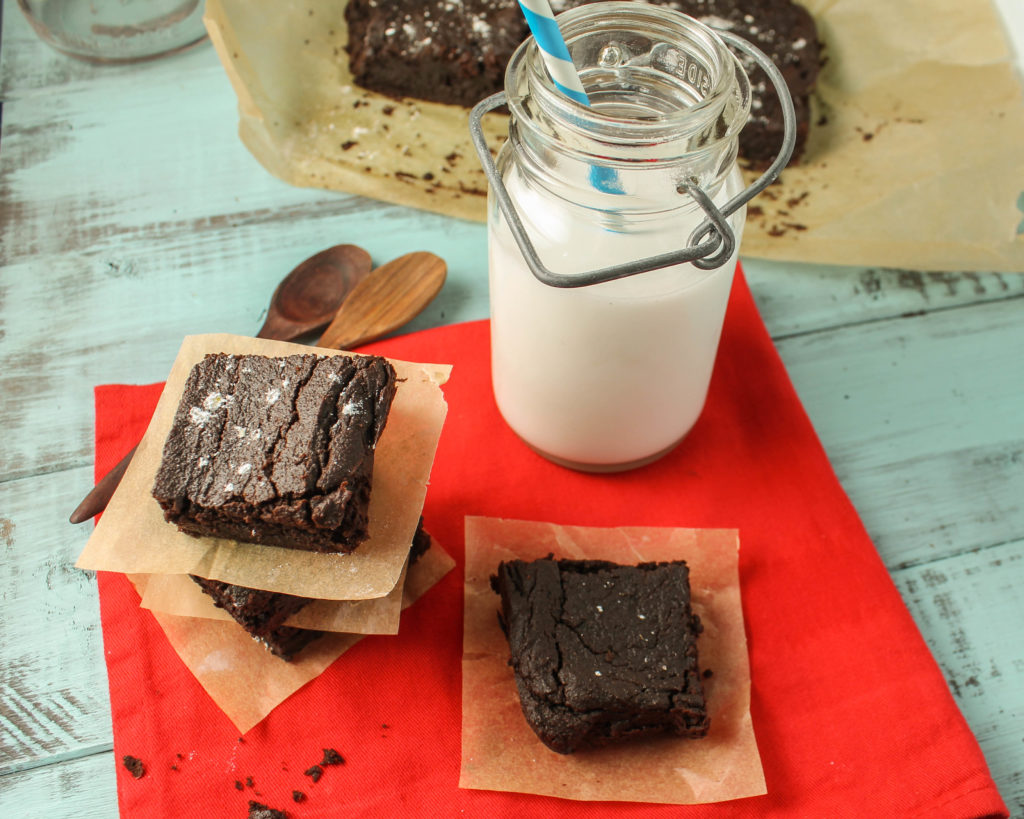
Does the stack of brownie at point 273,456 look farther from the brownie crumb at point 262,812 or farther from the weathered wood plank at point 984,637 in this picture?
the weathered wood plank at point 984,637

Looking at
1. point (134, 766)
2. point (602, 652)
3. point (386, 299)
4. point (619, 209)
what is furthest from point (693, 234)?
point (134, 766)

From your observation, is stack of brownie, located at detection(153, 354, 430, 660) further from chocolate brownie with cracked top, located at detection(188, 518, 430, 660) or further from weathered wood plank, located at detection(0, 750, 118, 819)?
weathered wood plank, located at detection(0, 750, 118, 819)

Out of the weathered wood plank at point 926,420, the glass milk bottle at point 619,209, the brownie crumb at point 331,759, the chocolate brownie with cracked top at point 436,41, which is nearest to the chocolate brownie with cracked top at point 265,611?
the brownie crumb at point 331,759

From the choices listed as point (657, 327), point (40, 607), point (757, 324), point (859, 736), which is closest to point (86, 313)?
point (40, 607)

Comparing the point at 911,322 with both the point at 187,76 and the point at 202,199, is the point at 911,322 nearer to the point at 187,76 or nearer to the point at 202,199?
the point at 202,199

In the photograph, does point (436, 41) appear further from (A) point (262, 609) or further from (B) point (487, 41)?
(A) point (262, 609)
